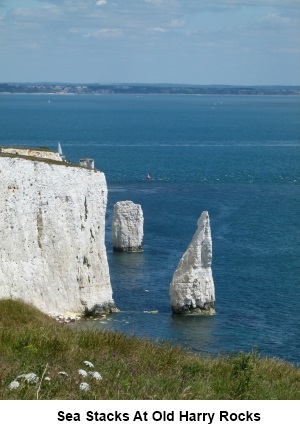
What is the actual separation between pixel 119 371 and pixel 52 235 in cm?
2879

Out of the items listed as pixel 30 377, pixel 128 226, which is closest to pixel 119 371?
pixel 30 377

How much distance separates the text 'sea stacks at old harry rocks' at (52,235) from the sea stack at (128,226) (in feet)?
68.0

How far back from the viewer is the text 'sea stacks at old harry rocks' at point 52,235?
138 feet

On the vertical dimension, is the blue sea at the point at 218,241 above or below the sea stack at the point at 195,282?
below

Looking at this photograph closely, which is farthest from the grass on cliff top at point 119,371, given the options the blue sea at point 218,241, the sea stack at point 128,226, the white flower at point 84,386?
the sea stack at point 128,226

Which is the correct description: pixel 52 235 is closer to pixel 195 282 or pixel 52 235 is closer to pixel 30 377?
pixel 195 282

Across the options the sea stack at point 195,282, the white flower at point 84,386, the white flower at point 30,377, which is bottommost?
the sea stack at point 195,282

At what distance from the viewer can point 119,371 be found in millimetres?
16578

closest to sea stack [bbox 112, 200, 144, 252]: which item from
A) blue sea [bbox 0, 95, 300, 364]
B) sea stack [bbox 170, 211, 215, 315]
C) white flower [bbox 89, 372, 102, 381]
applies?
blue sea [bbox 0, 95, 300, 364]

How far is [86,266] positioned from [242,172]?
85.7 meters

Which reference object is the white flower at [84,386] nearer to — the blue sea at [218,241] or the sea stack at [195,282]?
the blue sea at [218,241]

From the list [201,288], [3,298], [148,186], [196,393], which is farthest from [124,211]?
[196,393]

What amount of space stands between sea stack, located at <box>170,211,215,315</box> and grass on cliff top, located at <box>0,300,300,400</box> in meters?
31.1
